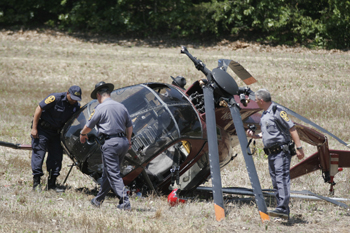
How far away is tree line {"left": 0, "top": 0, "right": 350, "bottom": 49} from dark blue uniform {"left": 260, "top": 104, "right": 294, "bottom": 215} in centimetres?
2056

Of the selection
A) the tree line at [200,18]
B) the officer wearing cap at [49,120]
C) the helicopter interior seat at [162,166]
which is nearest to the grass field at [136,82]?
the officer wearing cap at [49,120]

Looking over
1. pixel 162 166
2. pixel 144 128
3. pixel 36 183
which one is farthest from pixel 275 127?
pixel 36 183

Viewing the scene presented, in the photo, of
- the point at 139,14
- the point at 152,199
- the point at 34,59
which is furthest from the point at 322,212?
the point at 139,14

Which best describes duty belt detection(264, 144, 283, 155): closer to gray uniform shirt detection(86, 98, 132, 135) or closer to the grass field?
the grass field

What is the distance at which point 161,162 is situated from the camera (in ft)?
22.4

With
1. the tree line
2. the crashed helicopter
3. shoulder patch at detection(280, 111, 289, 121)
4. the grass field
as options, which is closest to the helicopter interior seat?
the crashed helicopter

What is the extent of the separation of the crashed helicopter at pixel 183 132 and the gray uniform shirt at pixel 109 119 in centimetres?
23

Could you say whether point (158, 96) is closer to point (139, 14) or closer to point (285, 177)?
point (285, 177)

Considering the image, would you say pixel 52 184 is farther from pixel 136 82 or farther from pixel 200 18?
pixel 200 18

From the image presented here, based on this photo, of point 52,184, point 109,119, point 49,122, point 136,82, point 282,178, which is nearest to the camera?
point 282,178

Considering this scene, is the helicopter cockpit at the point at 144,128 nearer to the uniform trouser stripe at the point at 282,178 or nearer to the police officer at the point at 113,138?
the police officer at the point at 113,138

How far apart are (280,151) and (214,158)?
0.88 metres

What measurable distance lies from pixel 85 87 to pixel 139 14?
14.4 metres

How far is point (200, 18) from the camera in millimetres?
26422
